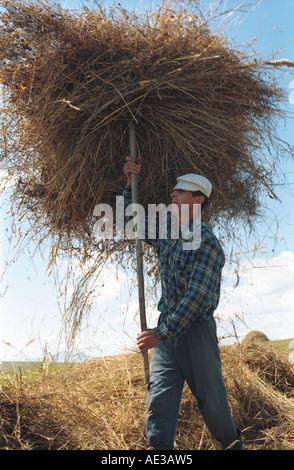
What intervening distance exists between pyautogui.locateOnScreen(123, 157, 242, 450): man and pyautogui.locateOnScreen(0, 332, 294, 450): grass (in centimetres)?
24

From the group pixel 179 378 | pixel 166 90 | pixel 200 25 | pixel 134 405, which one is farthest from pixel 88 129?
pixel 134 405

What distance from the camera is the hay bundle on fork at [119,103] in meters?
3.09

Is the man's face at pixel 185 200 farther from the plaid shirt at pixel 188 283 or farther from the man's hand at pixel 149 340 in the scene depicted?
the man's hand at pixel 149 340

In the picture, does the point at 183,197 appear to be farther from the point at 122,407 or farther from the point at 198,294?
the point at 122,407

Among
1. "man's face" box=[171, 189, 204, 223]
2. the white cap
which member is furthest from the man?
the white cap

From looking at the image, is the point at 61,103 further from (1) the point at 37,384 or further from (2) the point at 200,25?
(1) the point at 37,384

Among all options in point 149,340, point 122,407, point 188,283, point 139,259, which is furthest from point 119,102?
point 122,407

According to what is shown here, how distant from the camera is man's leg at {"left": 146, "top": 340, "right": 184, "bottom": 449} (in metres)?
2.67

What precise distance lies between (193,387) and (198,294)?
0.61m

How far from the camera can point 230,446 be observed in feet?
8.72

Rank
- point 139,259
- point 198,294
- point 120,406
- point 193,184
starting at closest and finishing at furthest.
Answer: point 198,294 < point 193,184 < point 139,259 < point 120,406

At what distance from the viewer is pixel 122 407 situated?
3373 millimetres

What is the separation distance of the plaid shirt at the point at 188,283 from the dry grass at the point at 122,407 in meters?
0.78

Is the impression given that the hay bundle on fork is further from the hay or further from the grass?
the grass
